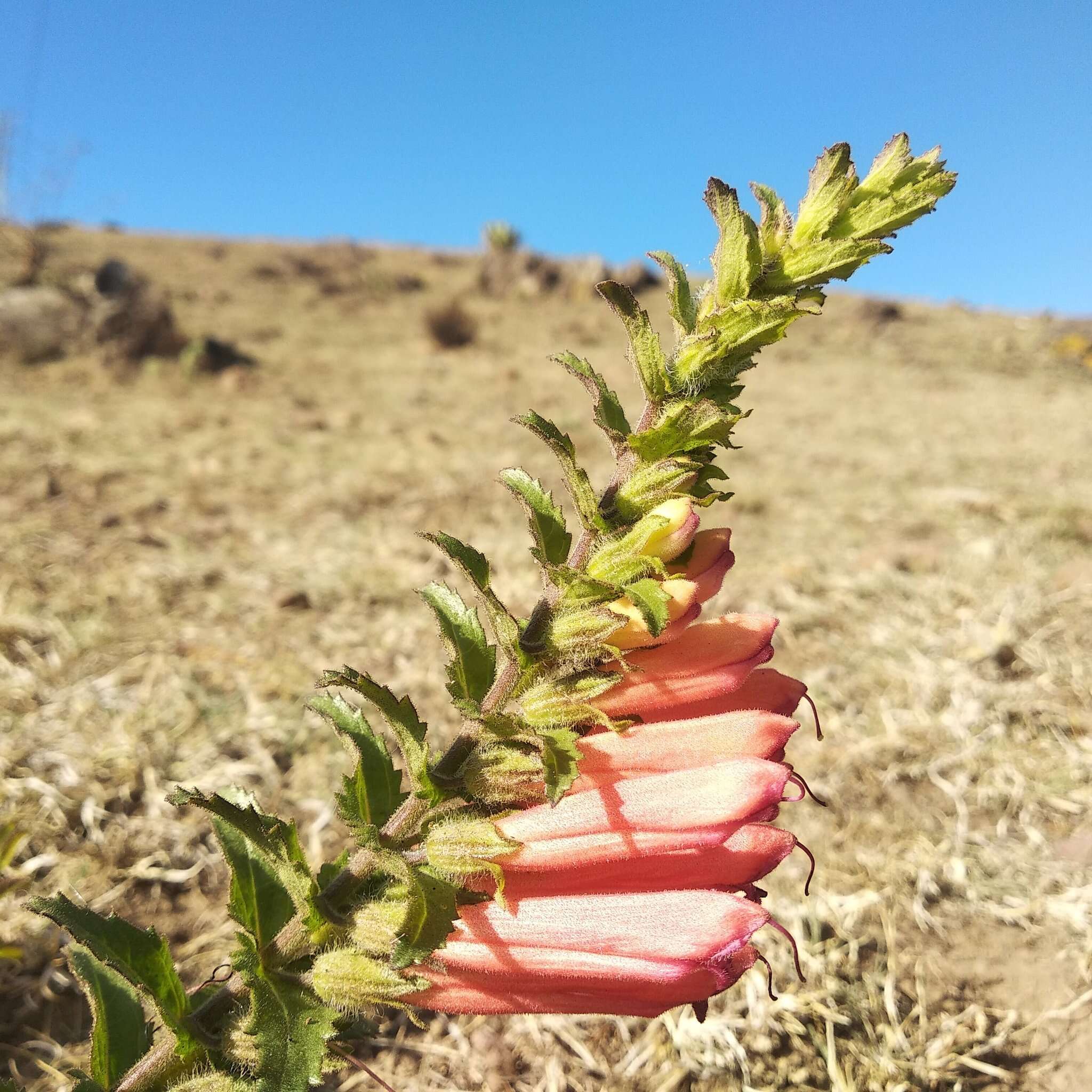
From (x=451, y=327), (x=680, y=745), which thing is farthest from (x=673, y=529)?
(x=451, y=327)

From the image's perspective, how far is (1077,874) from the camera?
95.6 inches

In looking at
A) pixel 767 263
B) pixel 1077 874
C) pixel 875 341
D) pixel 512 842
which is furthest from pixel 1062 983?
pixel 875 341

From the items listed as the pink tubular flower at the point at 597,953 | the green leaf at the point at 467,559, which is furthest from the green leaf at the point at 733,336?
the pink tubular flower at the point at 597,953

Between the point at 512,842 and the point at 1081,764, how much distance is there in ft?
8.83

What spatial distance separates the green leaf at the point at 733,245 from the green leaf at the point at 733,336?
0.10ft

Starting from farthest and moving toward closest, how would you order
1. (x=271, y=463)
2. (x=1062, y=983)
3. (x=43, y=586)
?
(x=271, y=463), (x=43, y=586), (x=1062, y=983)

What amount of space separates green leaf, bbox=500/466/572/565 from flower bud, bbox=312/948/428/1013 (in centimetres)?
64

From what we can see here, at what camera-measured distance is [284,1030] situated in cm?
119

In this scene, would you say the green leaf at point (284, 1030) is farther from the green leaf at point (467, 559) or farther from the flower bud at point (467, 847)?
the green leaf at point (467, 559)

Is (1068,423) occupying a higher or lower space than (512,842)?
higher

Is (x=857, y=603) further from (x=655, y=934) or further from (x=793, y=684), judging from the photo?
(x=655, y=934)

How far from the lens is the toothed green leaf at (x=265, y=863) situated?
118 cm

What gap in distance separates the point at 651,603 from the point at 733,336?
39 centimetres

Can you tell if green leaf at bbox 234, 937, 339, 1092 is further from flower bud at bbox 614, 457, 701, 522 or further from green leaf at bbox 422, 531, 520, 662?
flower bud at bbox 614, 457, 701, 522
